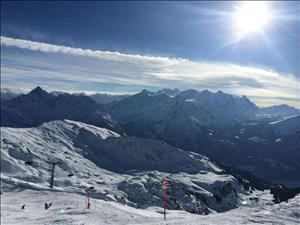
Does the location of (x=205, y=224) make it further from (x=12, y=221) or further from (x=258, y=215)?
(x=12, y=221)

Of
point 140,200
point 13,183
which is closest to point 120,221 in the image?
point 13,183

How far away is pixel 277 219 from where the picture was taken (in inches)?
1249

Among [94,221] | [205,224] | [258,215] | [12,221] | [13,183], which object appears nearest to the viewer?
[205,224]

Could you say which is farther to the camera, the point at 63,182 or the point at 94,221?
the point at 63,182

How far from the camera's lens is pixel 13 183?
11694cm

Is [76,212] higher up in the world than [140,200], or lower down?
higher up

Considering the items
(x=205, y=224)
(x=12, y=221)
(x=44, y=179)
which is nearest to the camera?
(x=205, y=224)

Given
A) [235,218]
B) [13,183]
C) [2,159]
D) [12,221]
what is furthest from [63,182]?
[235,218]

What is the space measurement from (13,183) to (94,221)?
284 feet

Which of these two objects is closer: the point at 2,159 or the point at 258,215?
the point at 258,215

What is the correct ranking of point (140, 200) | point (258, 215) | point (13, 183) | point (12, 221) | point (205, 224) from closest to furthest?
point (205, 224) < point (258, 215) < point (12, 221) < point (13, 183) < point (140, 200)

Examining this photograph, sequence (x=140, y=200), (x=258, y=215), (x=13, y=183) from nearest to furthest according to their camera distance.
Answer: (x=258, y=215) → (x=13, y=183) → (x=140, y=200)

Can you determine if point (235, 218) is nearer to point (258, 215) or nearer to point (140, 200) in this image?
point (258, 215)

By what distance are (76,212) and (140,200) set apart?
15979 cm
